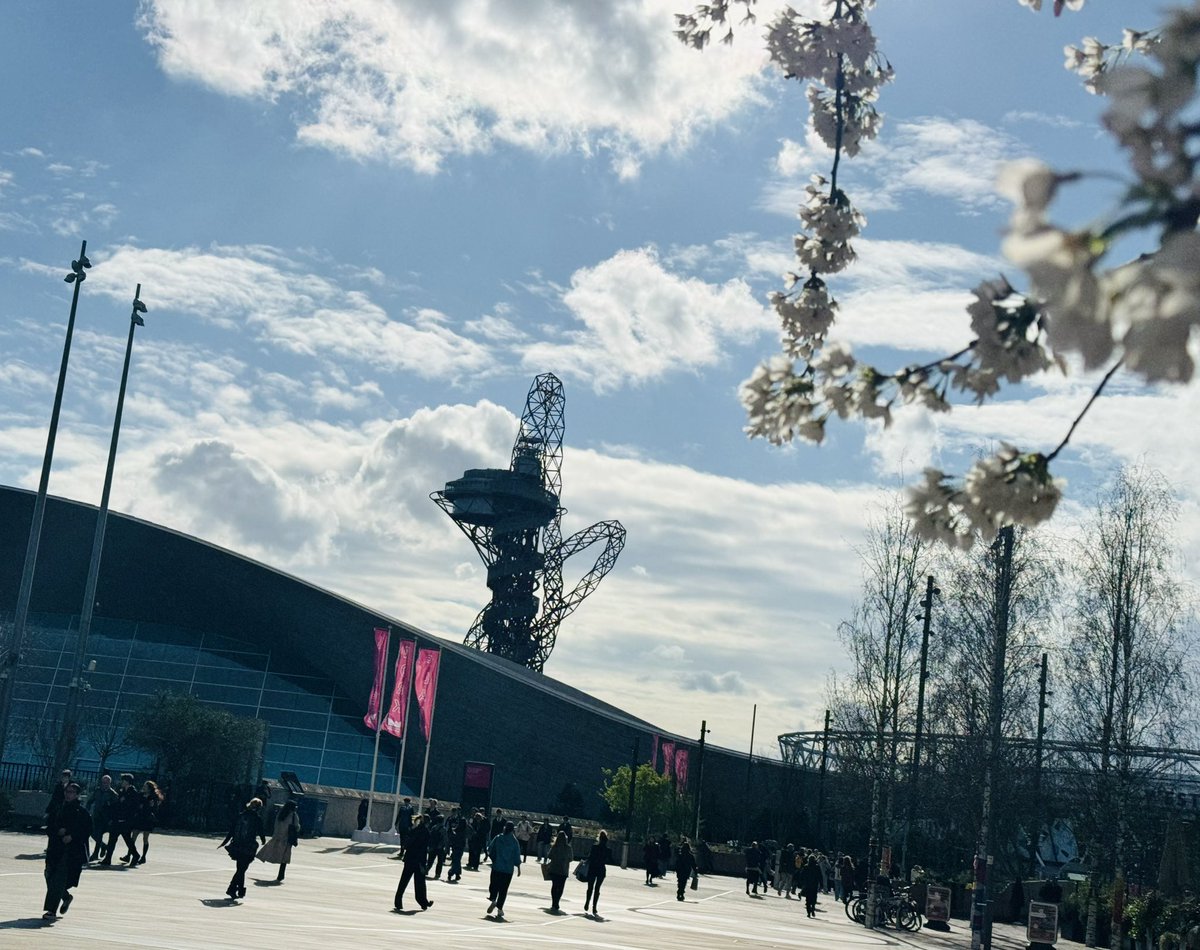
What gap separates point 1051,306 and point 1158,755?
124 feet

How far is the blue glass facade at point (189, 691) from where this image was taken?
60.8 m

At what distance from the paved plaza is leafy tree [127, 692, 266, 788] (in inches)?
501

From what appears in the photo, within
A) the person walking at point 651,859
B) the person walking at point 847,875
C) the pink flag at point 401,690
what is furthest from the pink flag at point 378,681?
the person walking at point 847,875

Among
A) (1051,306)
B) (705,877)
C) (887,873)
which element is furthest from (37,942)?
→ (705,877)

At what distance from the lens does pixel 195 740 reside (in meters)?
48.6

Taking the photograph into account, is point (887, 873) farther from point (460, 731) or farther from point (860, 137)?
point (860, 137)

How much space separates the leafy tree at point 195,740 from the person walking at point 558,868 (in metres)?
24.2

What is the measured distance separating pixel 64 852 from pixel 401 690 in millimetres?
28336

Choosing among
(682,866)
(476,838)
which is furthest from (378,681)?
(682,866)

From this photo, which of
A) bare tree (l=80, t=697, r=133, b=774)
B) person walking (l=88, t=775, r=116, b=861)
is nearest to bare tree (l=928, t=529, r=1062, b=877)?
person walking (l=88, t=775, r=116, b=861)

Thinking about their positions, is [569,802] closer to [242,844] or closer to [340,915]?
[242,844]

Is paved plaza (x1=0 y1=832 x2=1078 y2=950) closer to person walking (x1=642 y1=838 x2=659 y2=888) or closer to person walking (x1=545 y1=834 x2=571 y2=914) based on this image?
person walking (x1=545 y1=834 x2=571 y2=914)

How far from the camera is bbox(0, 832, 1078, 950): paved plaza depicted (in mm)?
14672

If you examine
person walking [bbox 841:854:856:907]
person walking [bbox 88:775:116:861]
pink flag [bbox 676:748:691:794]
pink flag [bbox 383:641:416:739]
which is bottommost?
person walking [bbox 841:854:856:907]
